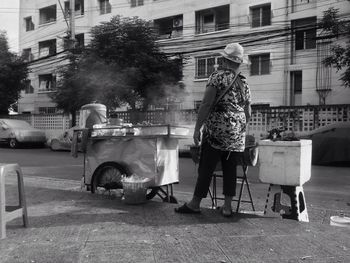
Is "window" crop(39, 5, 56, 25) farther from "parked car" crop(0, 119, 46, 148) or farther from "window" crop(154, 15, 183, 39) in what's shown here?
"parked car" crop(0, 119, 46, 148)

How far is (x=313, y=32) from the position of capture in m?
21.9

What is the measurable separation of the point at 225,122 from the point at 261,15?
67.1ft

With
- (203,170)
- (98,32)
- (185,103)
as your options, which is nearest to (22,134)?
(98,32)

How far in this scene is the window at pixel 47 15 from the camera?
35.7m

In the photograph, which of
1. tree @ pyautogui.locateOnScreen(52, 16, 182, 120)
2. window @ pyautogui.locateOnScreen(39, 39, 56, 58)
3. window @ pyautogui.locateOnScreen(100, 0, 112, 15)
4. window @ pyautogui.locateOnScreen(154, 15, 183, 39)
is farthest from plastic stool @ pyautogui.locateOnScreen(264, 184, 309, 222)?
window @ pyautogui.locateOnScreen(39, 39, 56, 58)

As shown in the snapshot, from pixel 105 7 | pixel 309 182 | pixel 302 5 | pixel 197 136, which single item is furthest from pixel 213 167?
pixel 105 7

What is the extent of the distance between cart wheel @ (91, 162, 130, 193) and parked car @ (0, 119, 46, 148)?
16.7 metres

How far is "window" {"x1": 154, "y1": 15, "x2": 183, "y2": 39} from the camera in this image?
2684 centimetres

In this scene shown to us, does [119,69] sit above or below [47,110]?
above

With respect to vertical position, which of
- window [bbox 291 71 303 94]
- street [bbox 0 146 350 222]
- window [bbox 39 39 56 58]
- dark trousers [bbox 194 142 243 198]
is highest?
window [bbox 39 39 56 58]

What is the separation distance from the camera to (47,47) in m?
35.2

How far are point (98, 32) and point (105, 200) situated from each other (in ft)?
51.8

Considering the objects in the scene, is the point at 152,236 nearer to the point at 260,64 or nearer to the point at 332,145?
the point at 332,145

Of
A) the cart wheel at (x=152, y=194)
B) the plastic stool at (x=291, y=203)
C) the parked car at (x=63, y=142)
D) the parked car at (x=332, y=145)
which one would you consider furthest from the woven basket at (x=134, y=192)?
the parked car at (x=63, y=142)
